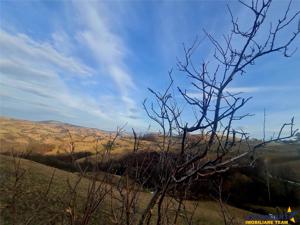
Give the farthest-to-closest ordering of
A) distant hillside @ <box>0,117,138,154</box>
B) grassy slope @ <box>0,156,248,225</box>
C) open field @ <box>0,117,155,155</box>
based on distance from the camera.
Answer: grassy slope @ <box>0,156,248,225</box>, distant hillside @ <box>0,117,138,154</box>, open field @ <box>0,117,155,155</box>

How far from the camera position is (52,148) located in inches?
1711

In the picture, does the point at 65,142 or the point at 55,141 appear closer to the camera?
the point at 65,142

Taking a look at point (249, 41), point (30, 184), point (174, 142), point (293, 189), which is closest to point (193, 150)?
point (174, 142)

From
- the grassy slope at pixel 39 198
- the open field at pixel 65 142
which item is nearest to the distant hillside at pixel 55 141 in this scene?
the open field at pixel 65 142


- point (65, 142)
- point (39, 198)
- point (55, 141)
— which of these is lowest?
point (39, 198)

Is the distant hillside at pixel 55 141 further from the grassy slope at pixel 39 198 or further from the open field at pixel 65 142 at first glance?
the grassy slope at pixel 39 198

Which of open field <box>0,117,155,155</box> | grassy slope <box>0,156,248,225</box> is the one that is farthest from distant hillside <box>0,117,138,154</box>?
grassy slope <box>0,156,248,225</box>

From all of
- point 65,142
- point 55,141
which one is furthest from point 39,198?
point 55,141

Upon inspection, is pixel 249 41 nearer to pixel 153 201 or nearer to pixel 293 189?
pixel 153 201

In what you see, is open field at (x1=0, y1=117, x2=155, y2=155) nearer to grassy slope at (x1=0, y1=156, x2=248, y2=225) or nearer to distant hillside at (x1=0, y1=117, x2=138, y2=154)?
distant hillside at (x1=0, y1=117, x2=138, y2=154)

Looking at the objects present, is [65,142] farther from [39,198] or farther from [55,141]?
[55,141]

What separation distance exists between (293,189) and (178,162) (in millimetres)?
26429

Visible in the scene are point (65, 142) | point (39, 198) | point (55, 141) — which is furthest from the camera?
point (55, 141)

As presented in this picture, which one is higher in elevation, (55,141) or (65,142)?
(55,141)
